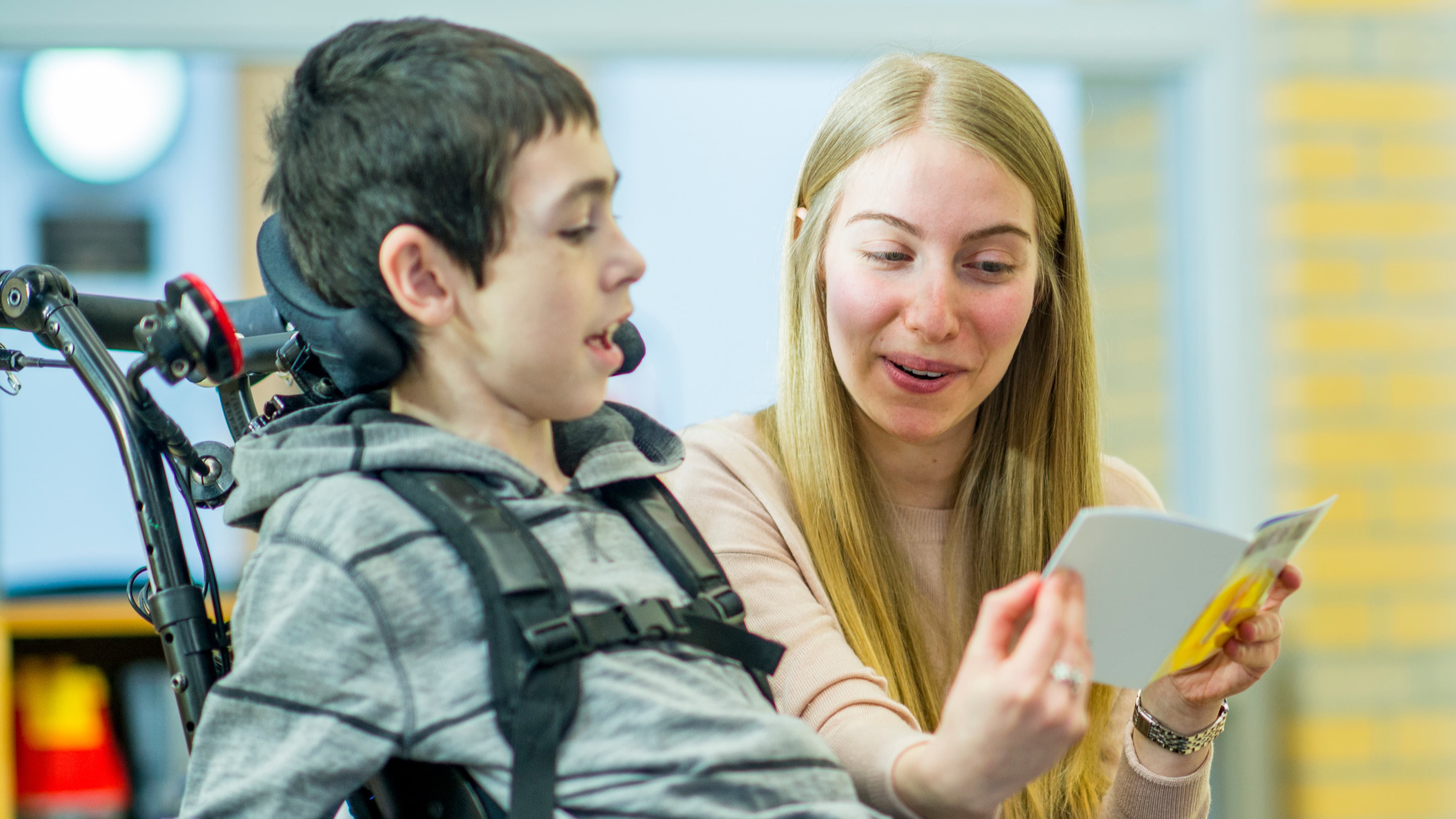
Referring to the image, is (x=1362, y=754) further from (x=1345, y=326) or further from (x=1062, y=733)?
(x=1062, y=733)

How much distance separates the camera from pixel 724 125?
2824mm

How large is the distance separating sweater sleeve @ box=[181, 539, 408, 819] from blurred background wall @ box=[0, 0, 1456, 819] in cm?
185

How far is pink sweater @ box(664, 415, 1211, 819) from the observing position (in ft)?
3.45

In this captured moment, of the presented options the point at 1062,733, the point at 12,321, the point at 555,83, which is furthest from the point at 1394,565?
the point at 12,321

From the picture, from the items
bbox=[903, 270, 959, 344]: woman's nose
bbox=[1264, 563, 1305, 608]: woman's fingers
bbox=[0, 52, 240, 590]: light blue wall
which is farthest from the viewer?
bbox=[0, 52, 240, 590]: light blue wall

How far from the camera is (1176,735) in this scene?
1.27 m

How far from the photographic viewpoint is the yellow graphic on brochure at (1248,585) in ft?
3.00

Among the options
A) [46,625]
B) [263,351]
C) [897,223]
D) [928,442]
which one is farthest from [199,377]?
[46,625]

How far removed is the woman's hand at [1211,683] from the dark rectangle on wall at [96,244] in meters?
2.53

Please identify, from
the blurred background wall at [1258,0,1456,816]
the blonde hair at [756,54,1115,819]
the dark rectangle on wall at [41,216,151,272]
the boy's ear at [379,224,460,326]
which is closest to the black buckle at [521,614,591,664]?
the boy's ear at [379,224,460,326]

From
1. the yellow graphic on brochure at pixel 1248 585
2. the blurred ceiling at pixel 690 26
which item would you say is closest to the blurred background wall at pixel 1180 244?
the blurred ceiling at pixel 690 26

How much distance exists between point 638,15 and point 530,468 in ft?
6.62

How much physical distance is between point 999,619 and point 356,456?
44 cm

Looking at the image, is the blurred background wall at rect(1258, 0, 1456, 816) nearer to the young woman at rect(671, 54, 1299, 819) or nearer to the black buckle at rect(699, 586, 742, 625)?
the young woman at rect(671, 54, 1299, 819)
